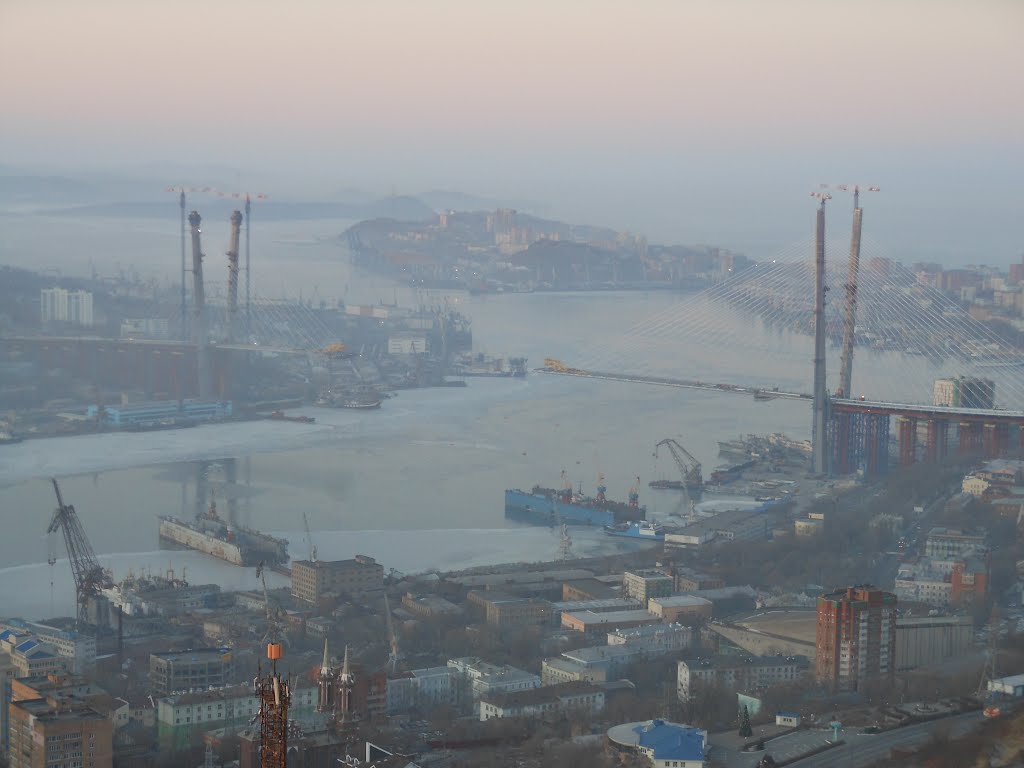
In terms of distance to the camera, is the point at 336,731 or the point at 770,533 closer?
the point at 336,731

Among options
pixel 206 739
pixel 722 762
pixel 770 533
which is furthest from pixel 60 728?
pixel 770 533

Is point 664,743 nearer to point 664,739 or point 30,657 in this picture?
point 664,739

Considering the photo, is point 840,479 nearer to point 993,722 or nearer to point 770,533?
point 770,533

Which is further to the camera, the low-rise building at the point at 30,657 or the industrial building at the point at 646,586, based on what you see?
the industrial building at the point at 646,586

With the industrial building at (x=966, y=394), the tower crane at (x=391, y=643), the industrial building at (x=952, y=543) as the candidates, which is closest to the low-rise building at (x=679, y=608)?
the tower crane at (x=391, y=643)

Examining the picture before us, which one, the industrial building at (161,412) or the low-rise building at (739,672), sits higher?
the industrial building at (161,412)

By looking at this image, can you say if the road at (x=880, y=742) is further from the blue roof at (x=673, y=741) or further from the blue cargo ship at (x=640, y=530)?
the blue cargo ship at (x=640, y=530)

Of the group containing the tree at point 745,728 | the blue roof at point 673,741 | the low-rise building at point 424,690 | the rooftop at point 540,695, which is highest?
the blue roof at point 673,741
